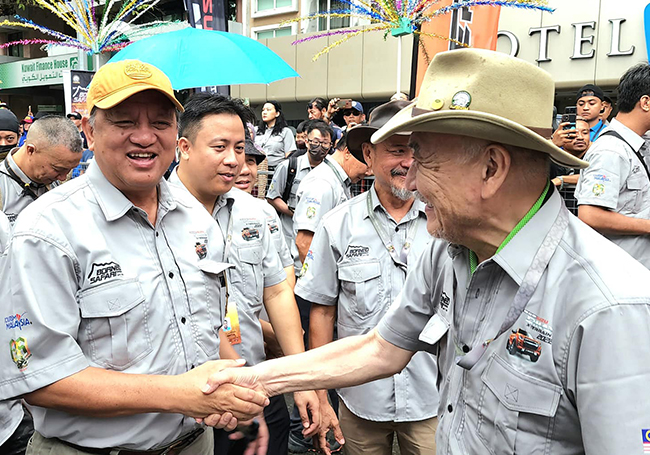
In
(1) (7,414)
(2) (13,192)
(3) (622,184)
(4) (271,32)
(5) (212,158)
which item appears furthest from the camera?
(4) (271,32)

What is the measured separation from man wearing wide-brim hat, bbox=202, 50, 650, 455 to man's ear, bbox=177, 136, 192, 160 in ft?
6.34

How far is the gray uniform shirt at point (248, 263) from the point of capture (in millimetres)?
3363

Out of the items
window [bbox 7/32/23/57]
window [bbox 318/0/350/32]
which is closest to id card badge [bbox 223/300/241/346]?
window [bbox 318/0/350/32]

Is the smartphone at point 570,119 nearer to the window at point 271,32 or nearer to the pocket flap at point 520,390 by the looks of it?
the pocket flap at point 520,390

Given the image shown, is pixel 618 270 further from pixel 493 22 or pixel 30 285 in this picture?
pixel 493 22

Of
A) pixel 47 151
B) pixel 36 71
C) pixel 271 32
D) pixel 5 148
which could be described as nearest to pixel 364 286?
pixel 47 151

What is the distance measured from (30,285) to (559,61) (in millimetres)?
16495

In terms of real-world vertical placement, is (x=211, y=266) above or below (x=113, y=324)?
above

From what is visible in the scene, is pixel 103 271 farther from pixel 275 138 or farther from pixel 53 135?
pixel 275 138

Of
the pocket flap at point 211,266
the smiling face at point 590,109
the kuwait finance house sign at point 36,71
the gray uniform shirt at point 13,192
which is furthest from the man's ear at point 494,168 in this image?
the kuwait finance house sign at point 36,71

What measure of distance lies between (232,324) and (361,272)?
31.7 inches

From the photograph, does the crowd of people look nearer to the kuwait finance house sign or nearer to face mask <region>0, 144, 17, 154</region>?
face mask <region>0, 144, 17, 154</region>

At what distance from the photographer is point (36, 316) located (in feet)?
6.29

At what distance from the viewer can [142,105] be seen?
2.27 meters
